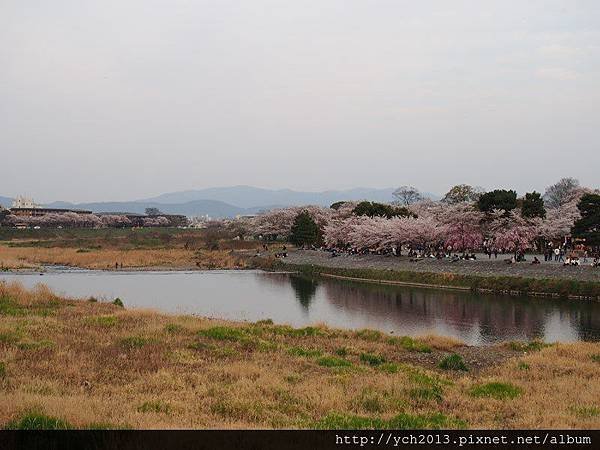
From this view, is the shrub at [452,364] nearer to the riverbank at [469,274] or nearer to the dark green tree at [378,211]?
the riverbank at [469,274]

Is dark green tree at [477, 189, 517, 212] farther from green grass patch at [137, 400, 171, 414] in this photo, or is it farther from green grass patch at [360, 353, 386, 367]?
green grass patch at [137, 400, 171, 414]

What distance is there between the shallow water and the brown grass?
12504 mm

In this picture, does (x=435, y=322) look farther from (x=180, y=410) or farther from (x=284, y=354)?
(x=180, y=410)

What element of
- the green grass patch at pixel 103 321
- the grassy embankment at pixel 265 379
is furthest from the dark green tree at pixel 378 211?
the green grass patch at pixel 103 321

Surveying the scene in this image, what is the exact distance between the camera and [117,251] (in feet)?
272

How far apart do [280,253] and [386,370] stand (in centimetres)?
6531

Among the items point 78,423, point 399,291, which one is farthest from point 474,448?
point 399,291

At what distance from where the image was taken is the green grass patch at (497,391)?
11.8 m

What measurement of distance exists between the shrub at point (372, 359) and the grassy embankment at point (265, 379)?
1.4 inches

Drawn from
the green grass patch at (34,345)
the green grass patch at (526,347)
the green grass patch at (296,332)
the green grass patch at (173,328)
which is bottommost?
the green grass patch at (526,347)

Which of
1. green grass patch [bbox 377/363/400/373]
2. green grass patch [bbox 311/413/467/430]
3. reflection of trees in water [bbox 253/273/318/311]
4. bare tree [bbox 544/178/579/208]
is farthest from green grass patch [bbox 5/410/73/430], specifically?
bare tree [bbox 544/178/579/208]

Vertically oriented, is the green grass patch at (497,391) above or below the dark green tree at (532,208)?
below

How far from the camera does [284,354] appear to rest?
628 inches

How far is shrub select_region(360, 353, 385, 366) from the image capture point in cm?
1593
